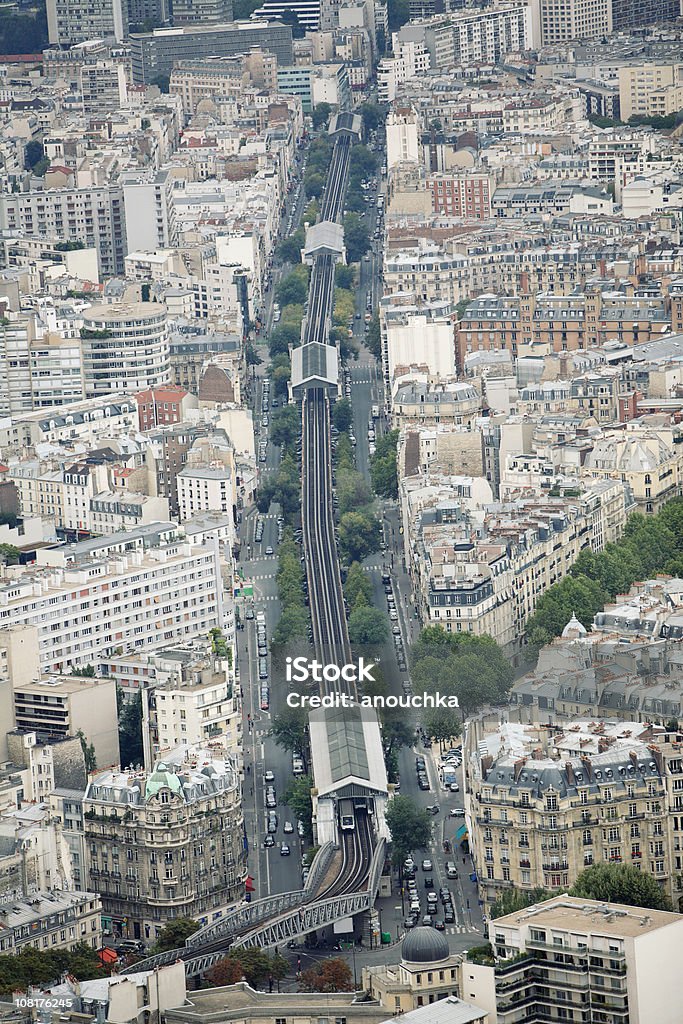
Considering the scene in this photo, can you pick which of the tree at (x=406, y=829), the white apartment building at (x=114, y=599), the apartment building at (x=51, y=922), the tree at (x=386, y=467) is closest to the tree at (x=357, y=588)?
the white apartment building at (x=114, y=599)

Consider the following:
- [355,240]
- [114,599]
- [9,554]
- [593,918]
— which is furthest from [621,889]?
[355,240]

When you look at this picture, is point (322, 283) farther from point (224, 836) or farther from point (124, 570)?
point (224, 836)

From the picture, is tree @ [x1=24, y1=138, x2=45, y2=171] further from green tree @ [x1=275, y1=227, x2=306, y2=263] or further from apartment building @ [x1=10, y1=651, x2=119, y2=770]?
apartment building @ [x1=10, y1=651, x2=119, y2=770]

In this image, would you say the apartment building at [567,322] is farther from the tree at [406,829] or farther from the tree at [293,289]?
the tree at [406,829]

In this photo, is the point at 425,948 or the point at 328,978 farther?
the point at 328,978

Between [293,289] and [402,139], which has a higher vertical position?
[402,139]

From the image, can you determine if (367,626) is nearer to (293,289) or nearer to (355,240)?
(293,289)

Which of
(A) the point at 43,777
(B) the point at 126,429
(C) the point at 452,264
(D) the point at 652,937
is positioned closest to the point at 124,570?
(A) the point at 43,777
